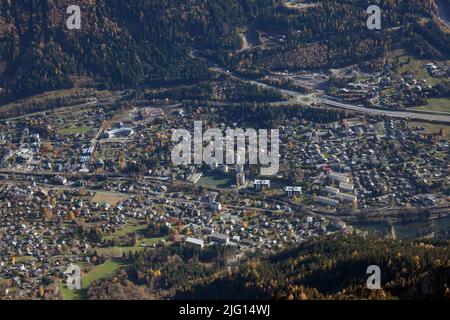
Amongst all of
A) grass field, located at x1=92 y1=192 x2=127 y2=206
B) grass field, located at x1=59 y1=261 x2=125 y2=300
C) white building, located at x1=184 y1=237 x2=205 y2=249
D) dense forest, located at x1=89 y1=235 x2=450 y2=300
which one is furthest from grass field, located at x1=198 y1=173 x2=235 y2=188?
grass field, located at x1=59 y1=261 x2=125 y2=300

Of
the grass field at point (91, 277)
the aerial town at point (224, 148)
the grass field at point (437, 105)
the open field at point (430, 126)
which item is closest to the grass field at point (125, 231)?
the aerial town at point (224, 148)

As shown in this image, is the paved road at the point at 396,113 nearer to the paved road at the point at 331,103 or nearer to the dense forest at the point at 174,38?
the paved road at the point at 331,103

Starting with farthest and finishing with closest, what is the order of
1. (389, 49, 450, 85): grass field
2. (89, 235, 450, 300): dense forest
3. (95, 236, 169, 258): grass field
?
(389, 49, 450, 85): grass field < (95, 236, 169, 258): grass field < (89, 235, 450, 300): dense forest

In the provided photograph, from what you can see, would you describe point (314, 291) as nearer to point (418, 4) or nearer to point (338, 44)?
point (338, 44)

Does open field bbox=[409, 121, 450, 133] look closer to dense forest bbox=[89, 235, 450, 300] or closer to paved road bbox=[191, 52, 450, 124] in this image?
paved road bbox=[191, 52, 450, 124]

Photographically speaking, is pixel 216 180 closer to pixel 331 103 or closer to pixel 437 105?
Result: pixel 331 103

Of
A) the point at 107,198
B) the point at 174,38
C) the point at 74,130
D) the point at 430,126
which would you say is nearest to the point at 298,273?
the point at 107,198
